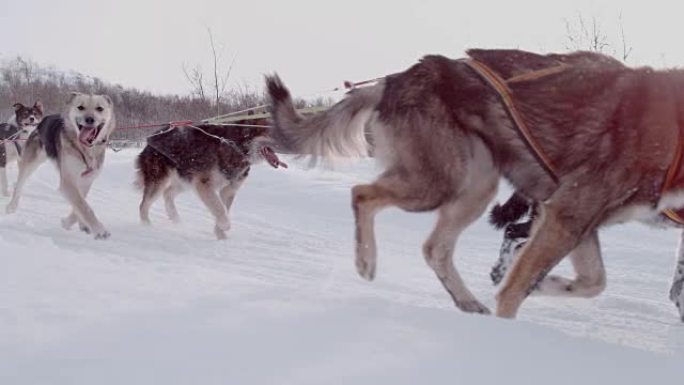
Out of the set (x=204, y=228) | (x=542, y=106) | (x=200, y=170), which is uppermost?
(x=542, y=106)

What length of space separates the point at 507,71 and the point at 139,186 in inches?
204

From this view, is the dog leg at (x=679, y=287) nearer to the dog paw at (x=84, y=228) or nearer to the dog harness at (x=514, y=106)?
the dog harness at (x=514, y=106)

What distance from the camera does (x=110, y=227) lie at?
6484 mm

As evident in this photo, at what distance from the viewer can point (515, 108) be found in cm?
310

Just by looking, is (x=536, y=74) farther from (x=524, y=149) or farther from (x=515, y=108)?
(x=524, y=149)

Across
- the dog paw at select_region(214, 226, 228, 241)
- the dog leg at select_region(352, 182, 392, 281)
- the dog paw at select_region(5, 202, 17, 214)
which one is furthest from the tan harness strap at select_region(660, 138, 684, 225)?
the dog paw at select_region(5, 202, 17, 214)

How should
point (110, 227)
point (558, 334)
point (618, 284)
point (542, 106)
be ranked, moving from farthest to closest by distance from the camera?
point (110, 227), point (618, 284), point (542, 106), point (558, 334)

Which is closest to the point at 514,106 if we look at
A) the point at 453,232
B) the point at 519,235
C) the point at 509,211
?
the point at 453,232

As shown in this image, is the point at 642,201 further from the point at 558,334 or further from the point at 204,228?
the point at 204,228

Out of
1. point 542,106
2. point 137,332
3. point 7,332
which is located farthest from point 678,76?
point 7,332

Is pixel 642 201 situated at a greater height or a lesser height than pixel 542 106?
lesser

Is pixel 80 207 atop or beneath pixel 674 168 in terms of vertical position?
beneath

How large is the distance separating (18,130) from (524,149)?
8824 millimetres

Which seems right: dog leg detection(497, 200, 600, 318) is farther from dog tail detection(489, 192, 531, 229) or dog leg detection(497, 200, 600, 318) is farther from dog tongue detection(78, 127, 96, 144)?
dog tongue detection(78, 127, 96, 144)
